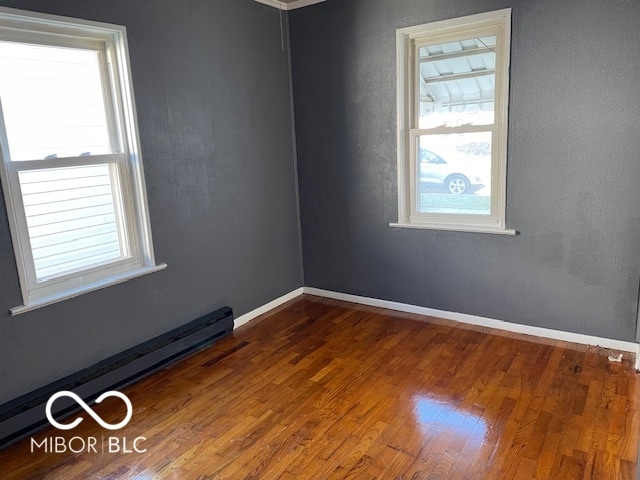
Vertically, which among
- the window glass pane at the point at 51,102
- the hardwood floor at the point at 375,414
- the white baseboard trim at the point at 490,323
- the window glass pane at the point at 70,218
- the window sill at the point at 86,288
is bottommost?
the hardwood floor at the point at 375,414

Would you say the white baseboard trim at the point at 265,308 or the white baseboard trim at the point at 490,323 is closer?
the white baseboard trim at the point at 490,323

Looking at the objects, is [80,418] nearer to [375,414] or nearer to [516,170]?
[375,414]

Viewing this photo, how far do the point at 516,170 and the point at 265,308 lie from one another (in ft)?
7.32

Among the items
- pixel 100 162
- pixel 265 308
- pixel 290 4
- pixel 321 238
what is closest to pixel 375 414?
pixel 265 308

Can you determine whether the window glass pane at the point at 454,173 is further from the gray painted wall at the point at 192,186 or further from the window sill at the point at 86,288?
the window sill at the point at 86,288

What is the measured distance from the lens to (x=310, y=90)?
3971mm

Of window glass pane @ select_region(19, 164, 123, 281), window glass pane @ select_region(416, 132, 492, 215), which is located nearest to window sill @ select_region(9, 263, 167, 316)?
window glass pane @ select_region(19, 164, 123, 281)

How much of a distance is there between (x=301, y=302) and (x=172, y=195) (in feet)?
5.25

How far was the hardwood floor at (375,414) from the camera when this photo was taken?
2.11 metres

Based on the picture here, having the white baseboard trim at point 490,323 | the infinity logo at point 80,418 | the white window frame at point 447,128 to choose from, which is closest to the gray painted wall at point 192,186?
the infinity logo at point 80,418

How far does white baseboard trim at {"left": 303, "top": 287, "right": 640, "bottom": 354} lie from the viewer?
3.05 meters

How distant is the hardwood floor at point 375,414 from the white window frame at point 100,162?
711 mm

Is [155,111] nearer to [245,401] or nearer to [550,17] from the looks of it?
[245,401]

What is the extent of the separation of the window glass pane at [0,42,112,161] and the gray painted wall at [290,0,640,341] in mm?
1774
